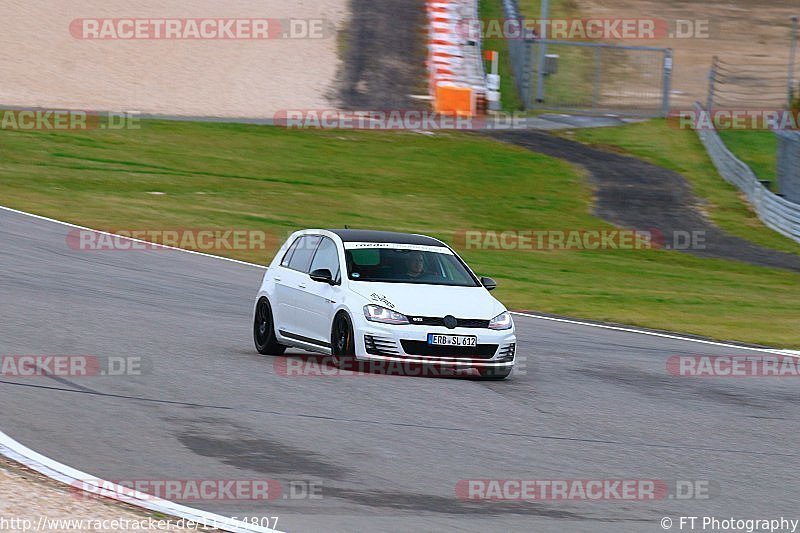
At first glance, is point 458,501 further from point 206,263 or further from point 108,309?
point 206,263

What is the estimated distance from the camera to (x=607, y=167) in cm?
3803

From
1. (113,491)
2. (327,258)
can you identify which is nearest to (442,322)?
(327,258)

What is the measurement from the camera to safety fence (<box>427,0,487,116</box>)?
44344 mm

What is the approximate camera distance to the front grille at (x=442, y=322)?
42.8ft

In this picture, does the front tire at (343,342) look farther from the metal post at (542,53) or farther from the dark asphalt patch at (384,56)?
the metal post at (542,53)

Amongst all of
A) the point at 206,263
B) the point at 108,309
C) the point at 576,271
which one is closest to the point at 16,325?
the point at 108,309

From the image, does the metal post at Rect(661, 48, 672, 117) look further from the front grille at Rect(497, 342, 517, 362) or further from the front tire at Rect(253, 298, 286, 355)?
the front grille at Rect(497, 342, 517, 362)

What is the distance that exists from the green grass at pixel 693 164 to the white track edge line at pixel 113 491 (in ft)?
82.8

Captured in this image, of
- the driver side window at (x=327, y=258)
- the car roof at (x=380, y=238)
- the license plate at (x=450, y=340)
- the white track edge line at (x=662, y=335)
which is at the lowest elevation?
the white track edge line at (x=662, y=335)

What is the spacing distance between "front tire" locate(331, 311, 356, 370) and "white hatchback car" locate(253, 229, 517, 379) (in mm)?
10

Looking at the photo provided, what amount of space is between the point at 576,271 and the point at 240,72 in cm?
2219

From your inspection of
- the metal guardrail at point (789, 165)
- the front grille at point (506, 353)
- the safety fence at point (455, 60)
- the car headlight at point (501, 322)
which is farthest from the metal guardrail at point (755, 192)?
the front grille at point (506, 353)

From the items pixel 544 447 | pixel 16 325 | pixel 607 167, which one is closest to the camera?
pixel 544 447

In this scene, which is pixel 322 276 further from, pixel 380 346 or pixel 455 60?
pixel 455 60
